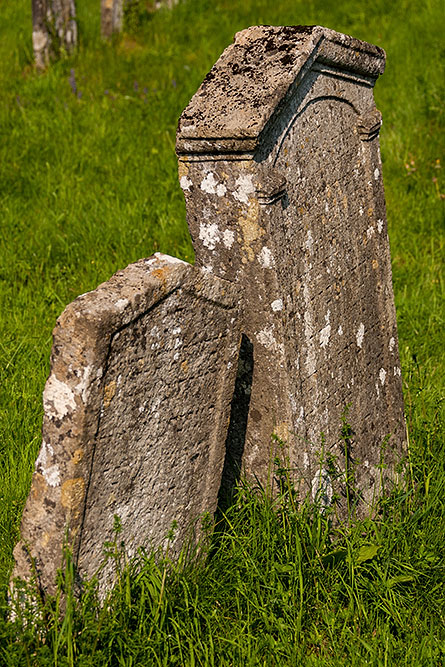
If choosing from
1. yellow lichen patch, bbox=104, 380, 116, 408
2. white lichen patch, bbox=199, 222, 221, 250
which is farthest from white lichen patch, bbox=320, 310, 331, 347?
yellow lichen patch, bbox=104, 380, 116, 408

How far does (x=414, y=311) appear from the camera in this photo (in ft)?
17.0

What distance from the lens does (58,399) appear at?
Answer: 226 centimetres

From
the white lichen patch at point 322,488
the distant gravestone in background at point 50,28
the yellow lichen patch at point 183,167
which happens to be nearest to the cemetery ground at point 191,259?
the white lichen patch at point 322,488

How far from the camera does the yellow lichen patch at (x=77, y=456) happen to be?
2268 millimetres

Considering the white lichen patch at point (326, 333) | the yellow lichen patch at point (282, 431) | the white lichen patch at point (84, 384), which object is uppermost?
the white lichen patch at point (84, 384)

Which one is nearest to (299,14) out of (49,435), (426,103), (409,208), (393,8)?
(393,8)

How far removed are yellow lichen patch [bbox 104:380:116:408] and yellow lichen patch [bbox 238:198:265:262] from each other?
78cm

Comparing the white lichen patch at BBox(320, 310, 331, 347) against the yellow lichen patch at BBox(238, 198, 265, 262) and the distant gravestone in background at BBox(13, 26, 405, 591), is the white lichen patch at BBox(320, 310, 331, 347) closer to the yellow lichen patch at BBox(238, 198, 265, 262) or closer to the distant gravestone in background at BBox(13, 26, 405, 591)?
the distant gravestone in background at BBox(13, 26, 405, 591)

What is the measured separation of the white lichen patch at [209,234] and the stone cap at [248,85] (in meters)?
0.28

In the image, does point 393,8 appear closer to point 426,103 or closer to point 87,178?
point 426,103

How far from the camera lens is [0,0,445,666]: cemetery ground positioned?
2582 mm

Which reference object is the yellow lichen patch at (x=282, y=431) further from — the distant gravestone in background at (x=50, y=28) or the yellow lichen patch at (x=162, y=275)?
the distant gravestone in background at (x=50, y=28)

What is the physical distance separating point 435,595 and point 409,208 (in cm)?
406

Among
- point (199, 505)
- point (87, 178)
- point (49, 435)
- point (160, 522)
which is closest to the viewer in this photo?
point (49, 435)
